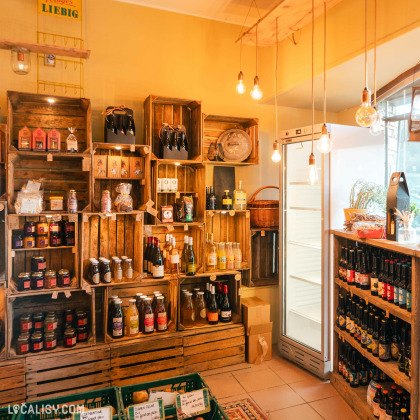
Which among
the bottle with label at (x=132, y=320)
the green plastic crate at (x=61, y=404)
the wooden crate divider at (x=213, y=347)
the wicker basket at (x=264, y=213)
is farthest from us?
the wicker basket at (x=264, y=213)

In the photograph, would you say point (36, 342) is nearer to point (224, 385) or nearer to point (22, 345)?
point (22, 345)

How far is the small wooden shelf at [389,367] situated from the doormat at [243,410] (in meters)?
0.93

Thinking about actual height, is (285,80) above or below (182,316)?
above

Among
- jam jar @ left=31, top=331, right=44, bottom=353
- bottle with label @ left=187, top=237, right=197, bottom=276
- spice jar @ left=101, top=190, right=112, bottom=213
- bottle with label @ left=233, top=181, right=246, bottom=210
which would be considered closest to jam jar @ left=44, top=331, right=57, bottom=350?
jam jar @ left=31, top=331, right=44, bottom=353

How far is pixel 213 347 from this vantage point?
359cm

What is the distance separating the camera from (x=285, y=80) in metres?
3.79

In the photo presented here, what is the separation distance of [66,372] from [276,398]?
1.83 m

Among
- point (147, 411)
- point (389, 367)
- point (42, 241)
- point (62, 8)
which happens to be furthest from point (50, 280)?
point (389, 367)

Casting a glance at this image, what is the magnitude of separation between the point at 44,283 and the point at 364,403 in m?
2.83

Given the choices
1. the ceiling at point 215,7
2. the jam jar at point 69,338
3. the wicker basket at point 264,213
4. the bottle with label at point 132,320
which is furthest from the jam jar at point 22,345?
the ceiling at point 215,7

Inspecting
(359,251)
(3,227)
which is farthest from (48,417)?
(359,251)

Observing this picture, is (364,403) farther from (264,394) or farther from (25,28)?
(25,28)

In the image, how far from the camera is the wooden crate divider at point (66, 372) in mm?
2959

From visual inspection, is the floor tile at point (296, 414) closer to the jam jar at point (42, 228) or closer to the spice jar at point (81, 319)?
the spice jar at point (81, 319)
